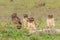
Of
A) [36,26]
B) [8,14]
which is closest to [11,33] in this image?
[36,26]

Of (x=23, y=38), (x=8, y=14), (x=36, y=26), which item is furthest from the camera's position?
(x=8, y=14)

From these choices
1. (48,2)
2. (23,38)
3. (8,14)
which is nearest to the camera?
(23,38)

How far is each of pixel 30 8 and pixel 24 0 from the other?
2.06 meters

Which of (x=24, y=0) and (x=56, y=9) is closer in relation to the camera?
(x=56, y=9)

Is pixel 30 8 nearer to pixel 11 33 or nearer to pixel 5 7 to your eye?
pixel 5 7

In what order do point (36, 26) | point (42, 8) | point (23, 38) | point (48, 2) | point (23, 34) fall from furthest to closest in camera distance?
point (48, 2), point (42, 8), point (36, 26), point (23, 34), point (23, 38)

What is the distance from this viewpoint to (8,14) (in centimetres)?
2397

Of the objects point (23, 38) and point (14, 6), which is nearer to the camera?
point (23, 38)

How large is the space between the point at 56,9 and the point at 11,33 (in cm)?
1160

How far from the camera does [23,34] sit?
14.6m

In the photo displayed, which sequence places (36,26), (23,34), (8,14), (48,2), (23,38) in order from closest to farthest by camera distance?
(23,38)
(23,34)
(36,26)
(8,14)
(48,2)

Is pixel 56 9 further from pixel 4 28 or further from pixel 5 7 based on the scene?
pixel 4 28

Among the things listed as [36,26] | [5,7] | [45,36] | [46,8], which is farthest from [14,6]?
[45,36]

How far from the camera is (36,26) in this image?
16266 millimetres
